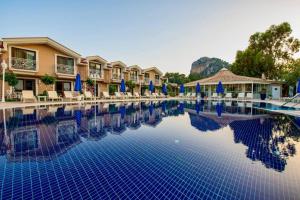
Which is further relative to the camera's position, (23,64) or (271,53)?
(271,53)

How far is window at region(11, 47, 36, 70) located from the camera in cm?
1711

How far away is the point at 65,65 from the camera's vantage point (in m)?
21.4

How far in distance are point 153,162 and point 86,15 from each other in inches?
836

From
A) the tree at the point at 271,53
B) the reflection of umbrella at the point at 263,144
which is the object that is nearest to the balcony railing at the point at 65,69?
the reflection of umbrella at the point at 263,144

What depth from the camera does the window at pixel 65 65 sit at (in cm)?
2081

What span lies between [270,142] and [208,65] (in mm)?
99528

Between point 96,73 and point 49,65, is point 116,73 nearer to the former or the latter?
point 96,73

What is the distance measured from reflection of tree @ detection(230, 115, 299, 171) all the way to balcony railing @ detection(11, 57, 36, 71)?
737 inches

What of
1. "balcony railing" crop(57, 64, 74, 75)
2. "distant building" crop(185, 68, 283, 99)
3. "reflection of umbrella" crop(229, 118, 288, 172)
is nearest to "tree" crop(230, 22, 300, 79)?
"distant building" crop(185, 68, 283, 99)

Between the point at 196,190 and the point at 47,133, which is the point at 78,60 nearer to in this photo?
the point at 47,133

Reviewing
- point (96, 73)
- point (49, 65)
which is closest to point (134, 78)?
point (96, 73)

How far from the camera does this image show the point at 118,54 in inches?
1346

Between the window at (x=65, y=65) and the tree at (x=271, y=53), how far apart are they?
32.3m

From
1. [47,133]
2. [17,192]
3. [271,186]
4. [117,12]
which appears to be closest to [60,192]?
[17,192]
